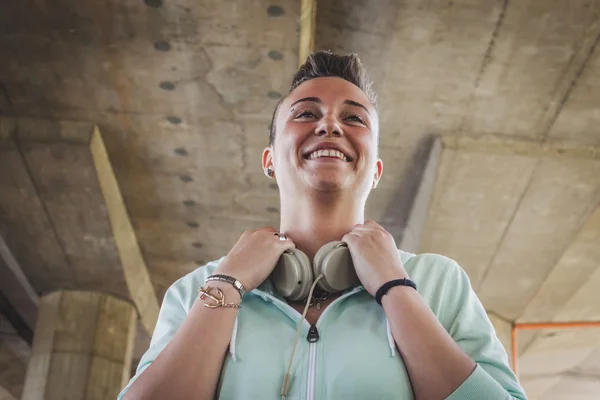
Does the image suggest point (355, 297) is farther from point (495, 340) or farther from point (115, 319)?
point (115, 319)

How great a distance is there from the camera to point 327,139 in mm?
2205

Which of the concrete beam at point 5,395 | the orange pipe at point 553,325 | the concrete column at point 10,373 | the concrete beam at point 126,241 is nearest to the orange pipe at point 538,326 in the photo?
the orange pipe at point 553,325

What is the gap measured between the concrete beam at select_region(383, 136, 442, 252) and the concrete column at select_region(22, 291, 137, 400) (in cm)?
358

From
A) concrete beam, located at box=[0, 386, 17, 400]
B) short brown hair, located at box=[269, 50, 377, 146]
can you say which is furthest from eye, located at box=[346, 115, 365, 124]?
concrete beam, located at box=[0, 386, 17, 400]

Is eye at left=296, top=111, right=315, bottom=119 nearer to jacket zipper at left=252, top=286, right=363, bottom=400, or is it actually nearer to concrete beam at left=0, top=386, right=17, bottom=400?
jacket zipper at left=252, top=286, right=363, bottom=400

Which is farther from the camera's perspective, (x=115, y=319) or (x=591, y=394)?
(x=591, y=394)

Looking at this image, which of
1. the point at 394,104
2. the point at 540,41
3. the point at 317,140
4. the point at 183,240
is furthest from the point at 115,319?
the point at 317,140

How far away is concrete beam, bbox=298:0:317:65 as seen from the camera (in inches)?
206

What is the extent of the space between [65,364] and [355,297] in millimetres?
6557

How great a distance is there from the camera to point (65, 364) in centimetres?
761

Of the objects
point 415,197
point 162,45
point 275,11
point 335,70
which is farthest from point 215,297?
point 415,197

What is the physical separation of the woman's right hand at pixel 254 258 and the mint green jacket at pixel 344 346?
7 cm

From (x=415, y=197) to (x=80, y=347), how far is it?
433cm

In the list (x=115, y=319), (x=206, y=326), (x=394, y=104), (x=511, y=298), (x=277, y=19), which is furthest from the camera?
(x=511, y=298)
